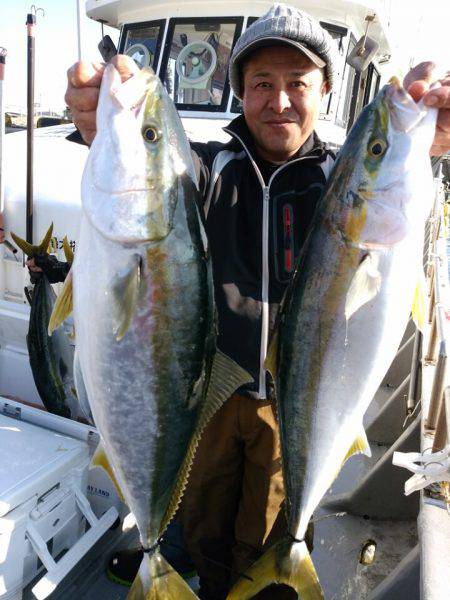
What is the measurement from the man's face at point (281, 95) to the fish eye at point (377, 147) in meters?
0.51

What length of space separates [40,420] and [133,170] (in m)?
1.95

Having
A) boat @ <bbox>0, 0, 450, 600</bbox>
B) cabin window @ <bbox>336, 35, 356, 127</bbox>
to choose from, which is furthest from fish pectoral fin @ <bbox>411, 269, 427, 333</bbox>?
cabin window @ <bbox>336, 35, 356, 127</bbox>

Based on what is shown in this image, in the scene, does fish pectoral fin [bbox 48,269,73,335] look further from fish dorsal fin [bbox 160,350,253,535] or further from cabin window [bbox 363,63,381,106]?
cabin window [bbox 363,63,381,106]

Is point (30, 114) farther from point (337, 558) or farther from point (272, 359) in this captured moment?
point (337, 558)

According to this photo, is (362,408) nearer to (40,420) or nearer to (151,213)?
(151,213)

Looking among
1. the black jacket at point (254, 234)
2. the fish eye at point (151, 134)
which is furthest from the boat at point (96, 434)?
the fish eye at point (151, 134)

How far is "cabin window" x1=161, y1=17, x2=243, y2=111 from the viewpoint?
5.77 metres

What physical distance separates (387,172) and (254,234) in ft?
2.19

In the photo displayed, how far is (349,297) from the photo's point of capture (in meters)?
1.71

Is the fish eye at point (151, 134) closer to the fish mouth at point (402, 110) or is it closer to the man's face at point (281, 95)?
the man's face at point (281, 95)

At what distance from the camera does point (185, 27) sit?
5.97 meters

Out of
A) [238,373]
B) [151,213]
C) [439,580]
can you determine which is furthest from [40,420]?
[439,580]

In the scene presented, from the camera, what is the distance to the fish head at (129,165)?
1.63 m

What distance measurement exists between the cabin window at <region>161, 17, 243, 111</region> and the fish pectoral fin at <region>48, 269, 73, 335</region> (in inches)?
178
